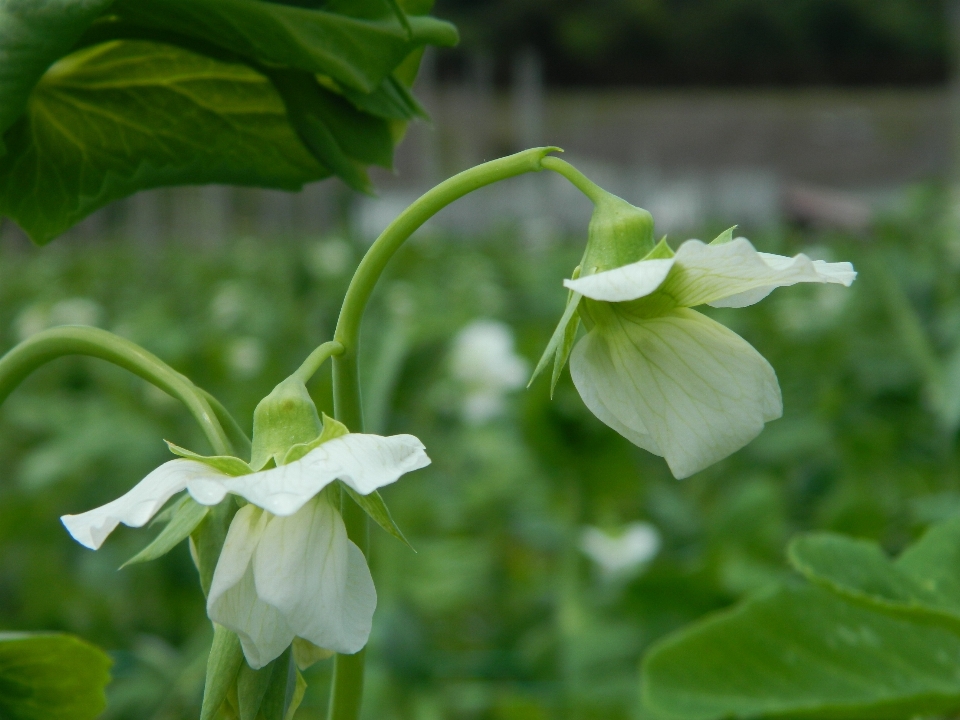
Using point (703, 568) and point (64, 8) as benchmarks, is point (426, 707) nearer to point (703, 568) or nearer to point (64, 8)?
point (703, 568)

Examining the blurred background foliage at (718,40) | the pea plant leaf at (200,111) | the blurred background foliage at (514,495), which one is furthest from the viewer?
the blurred background foliage at (718,40)

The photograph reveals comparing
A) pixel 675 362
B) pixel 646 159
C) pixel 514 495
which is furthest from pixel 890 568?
pixel 646 159

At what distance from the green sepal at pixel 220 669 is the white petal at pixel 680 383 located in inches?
5.1

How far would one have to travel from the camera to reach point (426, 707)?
109 centimetres

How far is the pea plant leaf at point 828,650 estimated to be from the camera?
46 cm

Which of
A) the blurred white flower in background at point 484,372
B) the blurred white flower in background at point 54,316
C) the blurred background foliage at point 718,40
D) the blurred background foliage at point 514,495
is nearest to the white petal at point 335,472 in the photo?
the blurred background foliage at point 514,495

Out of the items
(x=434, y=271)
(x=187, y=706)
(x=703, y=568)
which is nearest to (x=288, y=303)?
(x=434, y=271)

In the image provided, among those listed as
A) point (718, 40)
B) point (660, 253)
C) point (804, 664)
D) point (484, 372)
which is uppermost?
point (660, 253)

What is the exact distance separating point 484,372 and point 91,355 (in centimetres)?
145

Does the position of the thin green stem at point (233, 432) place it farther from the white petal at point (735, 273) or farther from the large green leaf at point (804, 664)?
the large green leaf at point (804, 664)

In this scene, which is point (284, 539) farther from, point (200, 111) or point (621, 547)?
point (621, 547)

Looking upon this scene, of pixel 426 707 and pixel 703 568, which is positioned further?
pixel 426 707

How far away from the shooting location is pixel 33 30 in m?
0.34

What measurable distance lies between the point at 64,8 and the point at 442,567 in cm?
108
